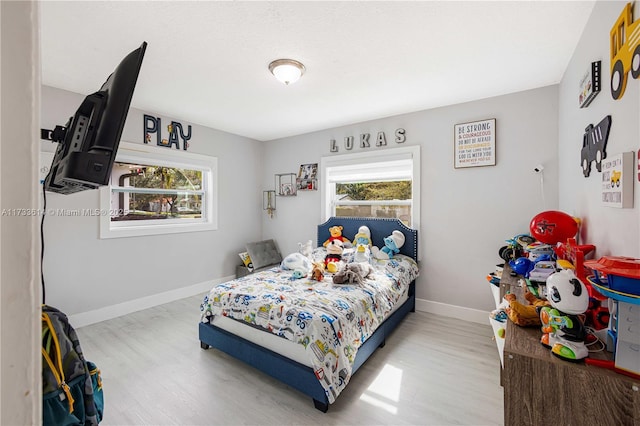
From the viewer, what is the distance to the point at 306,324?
1.83 m

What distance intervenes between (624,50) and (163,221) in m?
4.24

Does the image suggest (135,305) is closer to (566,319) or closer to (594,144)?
(566,319)

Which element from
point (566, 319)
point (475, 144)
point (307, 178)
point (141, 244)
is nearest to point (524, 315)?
point (566, 319)

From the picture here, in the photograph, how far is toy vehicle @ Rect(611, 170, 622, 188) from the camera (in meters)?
1.23

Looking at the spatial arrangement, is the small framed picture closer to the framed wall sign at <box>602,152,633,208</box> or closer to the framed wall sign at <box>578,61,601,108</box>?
the framed wall sign at <box>578,61,601,108</box>

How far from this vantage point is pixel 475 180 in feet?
9.98

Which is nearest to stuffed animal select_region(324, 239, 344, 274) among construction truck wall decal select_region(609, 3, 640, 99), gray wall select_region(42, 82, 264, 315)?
gray wall select_region(42, 82, 264, 315)

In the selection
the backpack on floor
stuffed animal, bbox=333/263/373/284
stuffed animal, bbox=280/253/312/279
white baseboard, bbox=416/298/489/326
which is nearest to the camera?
the backpack on floor

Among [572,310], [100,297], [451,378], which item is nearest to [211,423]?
[451,378]

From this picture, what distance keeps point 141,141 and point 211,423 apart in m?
3.01

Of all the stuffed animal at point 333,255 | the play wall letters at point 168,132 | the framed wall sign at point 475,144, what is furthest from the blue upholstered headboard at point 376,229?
the play wall letters at point 168,132

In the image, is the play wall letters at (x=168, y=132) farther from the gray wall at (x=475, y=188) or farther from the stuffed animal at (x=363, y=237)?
the stuffed animal at (x=363, y=237)

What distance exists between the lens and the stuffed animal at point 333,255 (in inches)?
115

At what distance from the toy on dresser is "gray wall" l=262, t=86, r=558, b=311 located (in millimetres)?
2074
